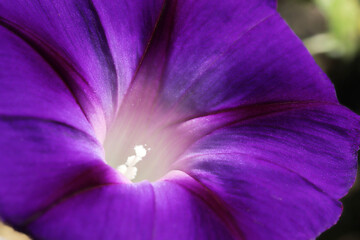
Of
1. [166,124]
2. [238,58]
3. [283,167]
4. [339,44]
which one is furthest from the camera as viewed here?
[339,44]

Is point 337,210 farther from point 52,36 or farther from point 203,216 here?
point 52,36

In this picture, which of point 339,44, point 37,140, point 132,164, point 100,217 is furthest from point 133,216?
point 339,44

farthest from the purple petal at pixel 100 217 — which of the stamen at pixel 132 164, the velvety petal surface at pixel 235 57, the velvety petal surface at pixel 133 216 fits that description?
the velvety petal surface at pixel 235 57

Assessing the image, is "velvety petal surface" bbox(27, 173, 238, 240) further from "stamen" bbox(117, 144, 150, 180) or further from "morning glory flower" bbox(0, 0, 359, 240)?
"stamen" bbox(117, 144, 150, 180)

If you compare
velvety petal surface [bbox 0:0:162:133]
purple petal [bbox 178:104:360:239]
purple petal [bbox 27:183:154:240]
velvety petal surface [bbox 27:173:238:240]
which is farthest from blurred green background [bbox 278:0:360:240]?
purple petal [bbox 27:183:154:240]

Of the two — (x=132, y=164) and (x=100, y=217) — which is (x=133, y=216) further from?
(x=132, y=164)

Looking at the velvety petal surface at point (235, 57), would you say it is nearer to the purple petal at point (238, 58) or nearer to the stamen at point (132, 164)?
A: the purple petal at point (238, 58)

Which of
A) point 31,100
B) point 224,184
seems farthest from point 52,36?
point 224,184
